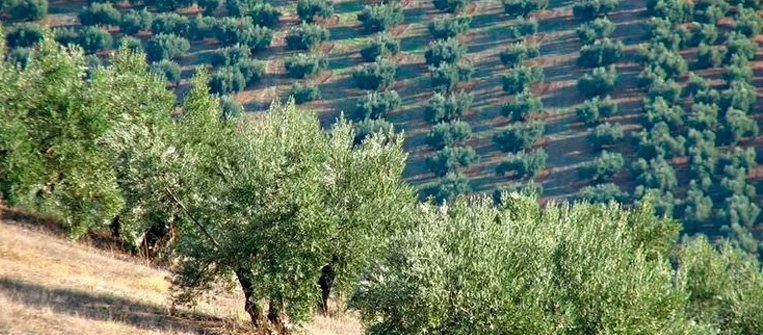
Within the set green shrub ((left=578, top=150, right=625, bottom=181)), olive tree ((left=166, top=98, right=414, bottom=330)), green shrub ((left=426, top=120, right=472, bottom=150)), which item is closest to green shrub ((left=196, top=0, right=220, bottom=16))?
green shrub ((left=426, top=120, right=472, bottom=150))

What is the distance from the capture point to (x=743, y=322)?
61281 millimetres

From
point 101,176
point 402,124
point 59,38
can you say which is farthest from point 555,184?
point 101,176

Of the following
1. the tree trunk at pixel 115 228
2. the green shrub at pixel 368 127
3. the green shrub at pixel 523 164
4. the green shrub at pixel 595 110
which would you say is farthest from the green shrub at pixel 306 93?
the tree trunk at pixel 115 228

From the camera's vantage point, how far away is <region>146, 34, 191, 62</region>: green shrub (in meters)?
169

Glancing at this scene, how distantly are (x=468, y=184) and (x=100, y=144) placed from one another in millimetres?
93910

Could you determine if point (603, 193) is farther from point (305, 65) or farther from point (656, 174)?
point (305, 65)

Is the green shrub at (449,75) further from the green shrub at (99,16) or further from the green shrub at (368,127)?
the green shrub at (99,16)

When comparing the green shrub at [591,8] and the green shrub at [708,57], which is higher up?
the green shrub at [591,8]

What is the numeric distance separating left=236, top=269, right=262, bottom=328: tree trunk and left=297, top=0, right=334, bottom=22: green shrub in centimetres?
14096

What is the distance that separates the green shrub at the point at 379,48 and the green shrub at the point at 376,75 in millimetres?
3637

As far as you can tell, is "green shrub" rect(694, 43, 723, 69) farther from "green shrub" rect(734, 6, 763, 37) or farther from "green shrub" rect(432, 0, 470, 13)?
"green shrub" rect(432, 0, 470, 13)

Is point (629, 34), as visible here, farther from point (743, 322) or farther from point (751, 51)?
point (743, 322)

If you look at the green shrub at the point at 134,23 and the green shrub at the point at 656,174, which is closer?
the green shrub at the point at 656,174

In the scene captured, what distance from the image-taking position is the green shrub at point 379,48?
6722 inches
